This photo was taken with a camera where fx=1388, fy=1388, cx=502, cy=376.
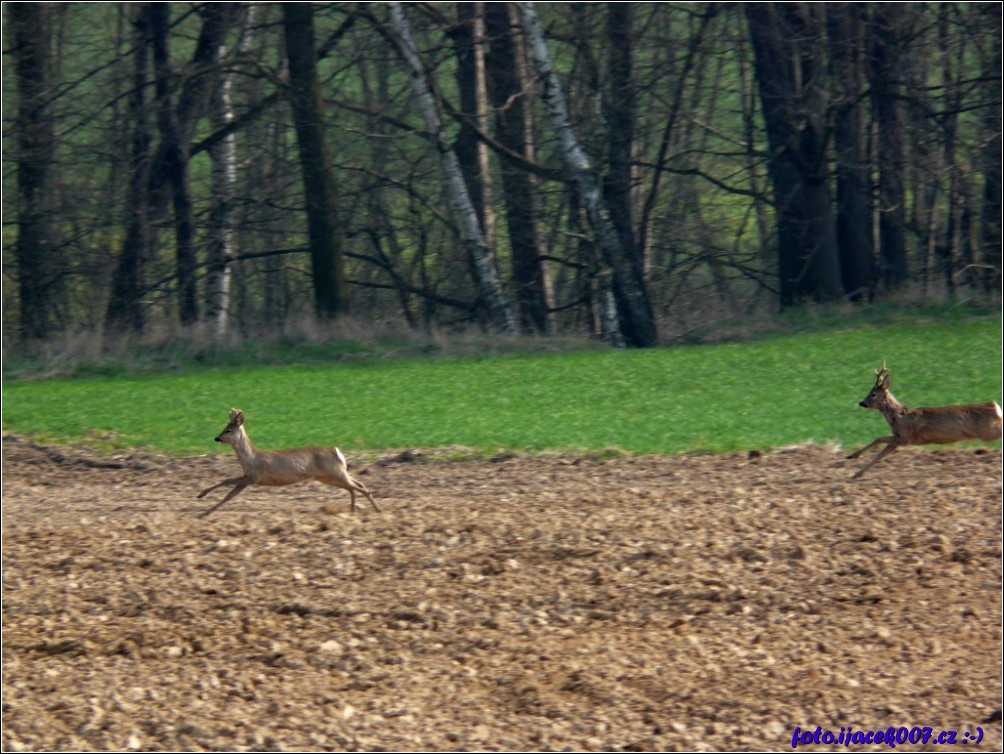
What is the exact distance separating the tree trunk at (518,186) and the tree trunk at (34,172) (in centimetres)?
762

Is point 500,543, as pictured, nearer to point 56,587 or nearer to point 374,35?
point 56,587

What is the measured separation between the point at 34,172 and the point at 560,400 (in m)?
11.9

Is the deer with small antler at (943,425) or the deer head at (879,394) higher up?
the deer head at (879,394)

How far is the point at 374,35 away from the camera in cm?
2495

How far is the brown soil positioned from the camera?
7.89 m

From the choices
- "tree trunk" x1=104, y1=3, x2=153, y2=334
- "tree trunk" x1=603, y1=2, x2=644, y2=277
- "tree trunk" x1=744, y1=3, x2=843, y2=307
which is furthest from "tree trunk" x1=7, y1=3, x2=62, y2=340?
"tree trunk" x1=744, y1=3, x2=843, y2=307

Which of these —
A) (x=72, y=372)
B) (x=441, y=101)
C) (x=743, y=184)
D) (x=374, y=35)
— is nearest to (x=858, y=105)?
(x=743, y=184)

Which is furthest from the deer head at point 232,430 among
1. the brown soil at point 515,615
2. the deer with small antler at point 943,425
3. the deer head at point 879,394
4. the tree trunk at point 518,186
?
the tree trunk at point 518,186

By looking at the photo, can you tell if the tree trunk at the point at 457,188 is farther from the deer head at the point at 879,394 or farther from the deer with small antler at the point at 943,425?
the deer head at the point at 879,394

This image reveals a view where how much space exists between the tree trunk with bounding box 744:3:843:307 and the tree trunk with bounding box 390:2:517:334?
5.01 m

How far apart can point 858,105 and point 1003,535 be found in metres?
14.5

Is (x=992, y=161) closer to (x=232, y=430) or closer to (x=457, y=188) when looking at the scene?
(x=457, y=188)

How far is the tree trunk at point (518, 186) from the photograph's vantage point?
24.3 metres

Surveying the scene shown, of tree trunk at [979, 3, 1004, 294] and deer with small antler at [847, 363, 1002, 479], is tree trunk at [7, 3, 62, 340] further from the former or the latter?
deer with small antler at [847, 363, 1002, 479]
